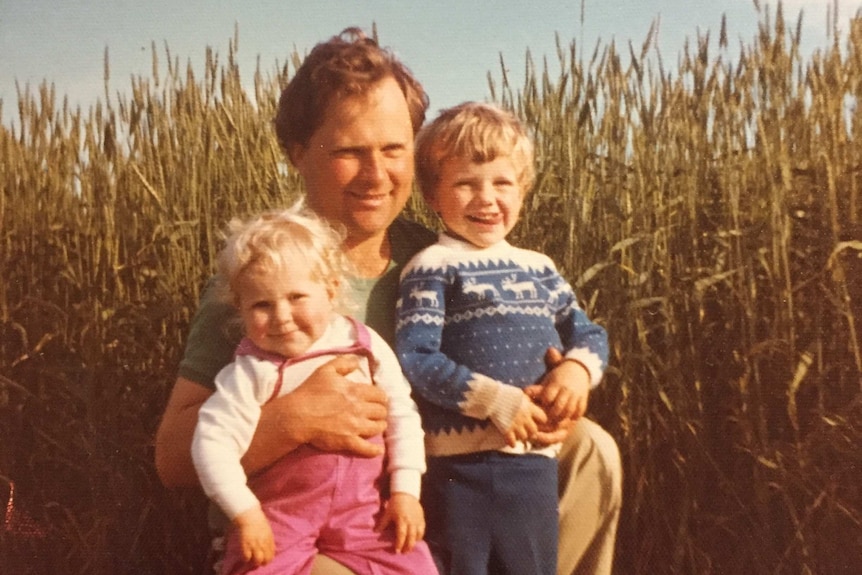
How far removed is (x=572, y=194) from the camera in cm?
229

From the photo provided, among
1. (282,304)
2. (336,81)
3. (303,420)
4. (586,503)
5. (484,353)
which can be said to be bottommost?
(586,503)

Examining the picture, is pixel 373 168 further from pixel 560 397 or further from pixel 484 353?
pixel 560 397

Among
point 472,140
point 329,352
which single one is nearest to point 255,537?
point 329,352

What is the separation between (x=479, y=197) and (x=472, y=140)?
4.6 inches

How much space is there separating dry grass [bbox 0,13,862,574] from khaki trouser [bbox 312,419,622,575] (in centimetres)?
28

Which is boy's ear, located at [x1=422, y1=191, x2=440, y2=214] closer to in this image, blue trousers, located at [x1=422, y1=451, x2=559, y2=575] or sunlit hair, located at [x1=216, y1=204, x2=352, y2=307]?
sunlit hair, located at [x1=216, y1=204, x2=352, y2=307]

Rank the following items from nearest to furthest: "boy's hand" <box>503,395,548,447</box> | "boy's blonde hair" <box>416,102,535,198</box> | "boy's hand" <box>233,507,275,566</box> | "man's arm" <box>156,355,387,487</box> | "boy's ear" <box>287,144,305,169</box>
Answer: "boy's hand" <box>233,507,275,566</box> → "man's arm" <box>156,355,387,487</box> → "boy's hand" <box>503,395,548,447</box> → "boy's blonde hair" <box>416,102,535,198</box> → "boy's ear" <box>287,144,305,169</box>

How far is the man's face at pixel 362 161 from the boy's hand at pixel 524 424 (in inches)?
21.3

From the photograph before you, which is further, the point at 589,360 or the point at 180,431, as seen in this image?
the point at 589,360

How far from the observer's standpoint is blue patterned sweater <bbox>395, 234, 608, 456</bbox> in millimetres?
1710

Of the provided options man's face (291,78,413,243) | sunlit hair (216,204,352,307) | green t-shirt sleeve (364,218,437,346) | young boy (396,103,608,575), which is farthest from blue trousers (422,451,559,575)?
man's face (291,78,413,243)

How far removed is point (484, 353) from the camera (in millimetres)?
1768

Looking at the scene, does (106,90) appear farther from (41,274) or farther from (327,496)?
(327,496)

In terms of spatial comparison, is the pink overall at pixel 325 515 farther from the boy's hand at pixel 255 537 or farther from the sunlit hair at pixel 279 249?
the sunlit hair at pixel 279 249
